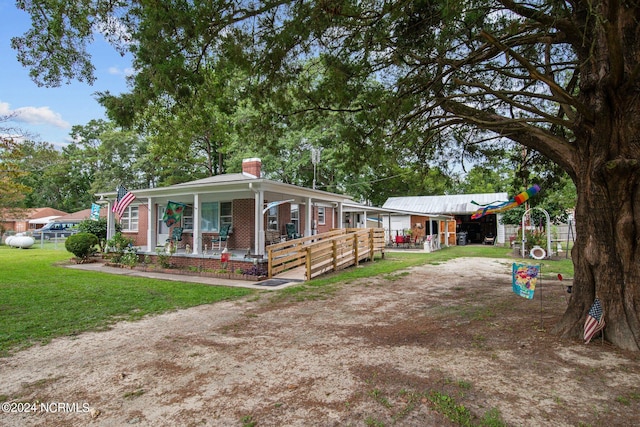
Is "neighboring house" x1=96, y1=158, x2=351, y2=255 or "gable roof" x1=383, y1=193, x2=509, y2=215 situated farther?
"gable roof" x1=383, y1=193, x2=509, y2=215

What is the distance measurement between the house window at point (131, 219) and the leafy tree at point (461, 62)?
50.2 feet

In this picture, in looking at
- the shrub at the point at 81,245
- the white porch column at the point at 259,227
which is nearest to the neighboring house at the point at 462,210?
the white porch column at the point at 259,227

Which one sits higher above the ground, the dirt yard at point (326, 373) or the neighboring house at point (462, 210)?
the neighboring house at point (462, 210)

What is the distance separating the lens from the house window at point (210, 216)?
15922 millimetres

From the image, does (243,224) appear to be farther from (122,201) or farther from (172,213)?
(122,201)

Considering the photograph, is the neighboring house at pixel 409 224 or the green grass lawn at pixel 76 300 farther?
the neighboring house at pixel 409 224

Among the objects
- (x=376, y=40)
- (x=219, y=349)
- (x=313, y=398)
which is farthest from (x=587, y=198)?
(x=219, y=349)

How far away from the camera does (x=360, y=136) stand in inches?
321

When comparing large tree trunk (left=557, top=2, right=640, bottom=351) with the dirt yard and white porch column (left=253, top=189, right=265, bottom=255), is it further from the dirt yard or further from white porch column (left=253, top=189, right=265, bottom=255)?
white porch column (left=253, top=189, right=265, bottom=255)

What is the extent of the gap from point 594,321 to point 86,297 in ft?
31.7

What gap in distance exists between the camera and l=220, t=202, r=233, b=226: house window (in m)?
15.6

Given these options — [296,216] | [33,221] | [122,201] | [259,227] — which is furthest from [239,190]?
[33,221]

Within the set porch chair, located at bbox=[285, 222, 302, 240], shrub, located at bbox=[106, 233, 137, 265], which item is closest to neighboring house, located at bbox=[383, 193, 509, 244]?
porch chair, located at bbox=[285, 222, 302, 240]

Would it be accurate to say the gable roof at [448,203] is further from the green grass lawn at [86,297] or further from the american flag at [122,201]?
the american flag at [122,201]
